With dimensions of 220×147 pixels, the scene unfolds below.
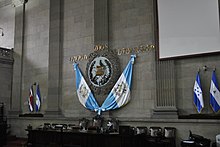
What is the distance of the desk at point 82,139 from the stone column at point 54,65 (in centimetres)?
287

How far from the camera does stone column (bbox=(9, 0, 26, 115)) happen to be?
15312 millimetres

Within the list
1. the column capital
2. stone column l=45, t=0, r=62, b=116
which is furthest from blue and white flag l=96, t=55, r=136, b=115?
the column capital

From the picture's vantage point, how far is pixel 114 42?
40.2ft

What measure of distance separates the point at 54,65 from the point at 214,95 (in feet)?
25.2

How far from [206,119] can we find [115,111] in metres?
3.79

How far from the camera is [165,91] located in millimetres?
10500

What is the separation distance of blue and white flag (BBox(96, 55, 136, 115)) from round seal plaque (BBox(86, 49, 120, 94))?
0.30m

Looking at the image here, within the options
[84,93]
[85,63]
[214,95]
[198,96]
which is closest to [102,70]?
[85,63]

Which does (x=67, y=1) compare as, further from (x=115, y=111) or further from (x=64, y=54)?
(x=115, y=111)

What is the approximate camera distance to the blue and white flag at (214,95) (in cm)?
940

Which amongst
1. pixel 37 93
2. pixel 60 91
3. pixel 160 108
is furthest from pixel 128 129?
pixel 37 93

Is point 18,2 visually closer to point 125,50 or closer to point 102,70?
point 102,70

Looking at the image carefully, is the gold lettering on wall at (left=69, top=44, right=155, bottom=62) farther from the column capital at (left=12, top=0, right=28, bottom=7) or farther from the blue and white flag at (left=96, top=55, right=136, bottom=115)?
the column capital at (left=12, top=0, right=28, bottom=7)

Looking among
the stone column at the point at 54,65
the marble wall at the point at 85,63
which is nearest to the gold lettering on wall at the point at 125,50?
the marble wall at the point at 85,63
